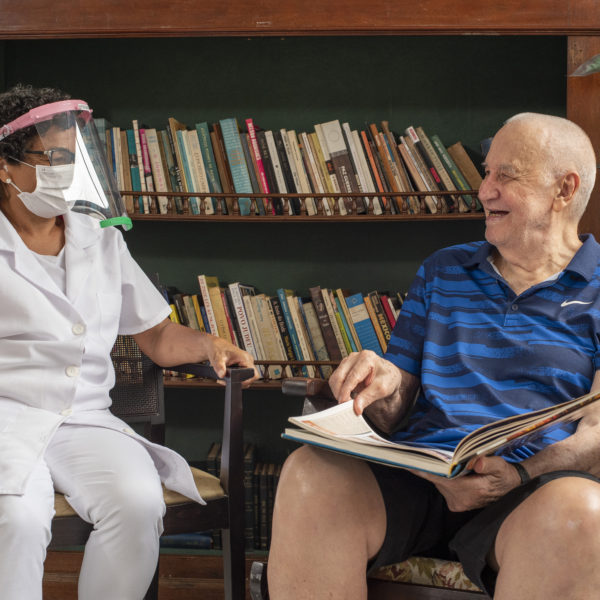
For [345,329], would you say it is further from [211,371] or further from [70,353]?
[70,353]

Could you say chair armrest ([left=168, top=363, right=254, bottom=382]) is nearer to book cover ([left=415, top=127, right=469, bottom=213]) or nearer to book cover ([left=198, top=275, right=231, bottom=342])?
book cover ([left=198, top=275, right=231, bottom=342])

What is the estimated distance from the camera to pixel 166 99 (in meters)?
2.65

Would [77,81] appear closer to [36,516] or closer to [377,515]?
[36,516]

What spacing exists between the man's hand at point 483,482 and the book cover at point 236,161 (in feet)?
4.34

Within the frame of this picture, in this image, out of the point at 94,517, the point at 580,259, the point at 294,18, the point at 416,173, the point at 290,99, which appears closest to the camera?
the point at 94,517

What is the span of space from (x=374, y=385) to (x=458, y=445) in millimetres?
415

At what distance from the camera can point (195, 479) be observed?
1684 millimetres

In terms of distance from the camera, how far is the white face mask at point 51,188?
1.65 metres

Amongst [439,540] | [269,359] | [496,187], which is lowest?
[439,540]

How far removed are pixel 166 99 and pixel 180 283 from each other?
660 millimetres

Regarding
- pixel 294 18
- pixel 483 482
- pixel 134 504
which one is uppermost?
pixel 294 18

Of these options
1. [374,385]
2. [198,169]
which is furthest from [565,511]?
[198,169]

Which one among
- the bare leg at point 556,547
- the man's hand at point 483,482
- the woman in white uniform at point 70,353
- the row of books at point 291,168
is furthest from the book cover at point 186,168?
the bare leg at point 556,547

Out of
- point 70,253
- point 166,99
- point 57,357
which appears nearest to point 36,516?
point 57,357
